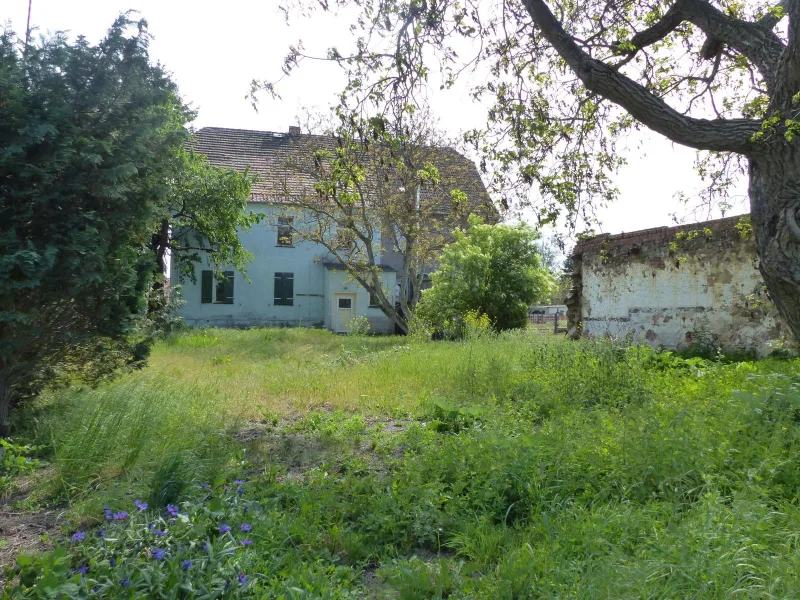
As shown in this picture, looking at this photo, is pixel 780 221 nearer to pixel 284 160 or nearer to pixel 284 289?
pixel 284 160

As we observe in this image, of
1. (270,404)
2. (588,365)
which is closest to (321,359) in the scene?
(270,404)

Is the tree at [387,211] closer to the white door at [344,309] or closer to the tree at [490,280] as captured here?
the tree at [490,280]

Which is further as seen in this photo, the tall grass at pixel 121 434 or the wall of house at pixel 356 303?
the wall of house at pixel 356 303

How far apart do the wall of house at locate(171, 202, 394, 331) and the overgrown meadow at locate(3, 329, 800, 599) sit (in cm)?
2116

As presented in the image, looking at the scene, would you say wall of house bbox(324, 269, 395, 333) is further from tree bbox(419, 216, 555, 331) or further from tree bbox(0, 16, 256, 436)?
tree bbox(0, 16, 256, 436)

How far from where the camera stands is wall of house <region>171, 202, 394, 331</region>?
27.6 m

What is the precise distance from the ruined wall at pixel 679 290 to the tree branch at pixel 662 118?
3492mm

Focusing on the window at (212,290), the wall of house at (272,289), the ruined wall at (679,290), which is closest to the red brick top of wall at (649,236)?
the ruined wall at (679,290)

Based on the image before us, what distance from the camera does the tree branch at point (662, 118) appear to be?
5238 millimetres

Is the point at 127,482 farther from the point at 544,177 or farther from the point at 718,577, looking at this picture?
the point at 544,177

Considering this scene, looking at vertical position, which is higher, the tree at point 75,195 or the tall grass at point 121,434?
the tree at point 75,195

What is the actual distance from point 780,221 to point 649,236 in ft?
23.5

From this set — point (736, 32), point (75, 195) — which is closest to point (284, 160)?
point (75, 195)

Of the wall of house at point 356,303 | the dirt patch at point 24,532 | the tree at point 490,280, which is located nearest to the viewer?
the dirt patch at point 24,532
